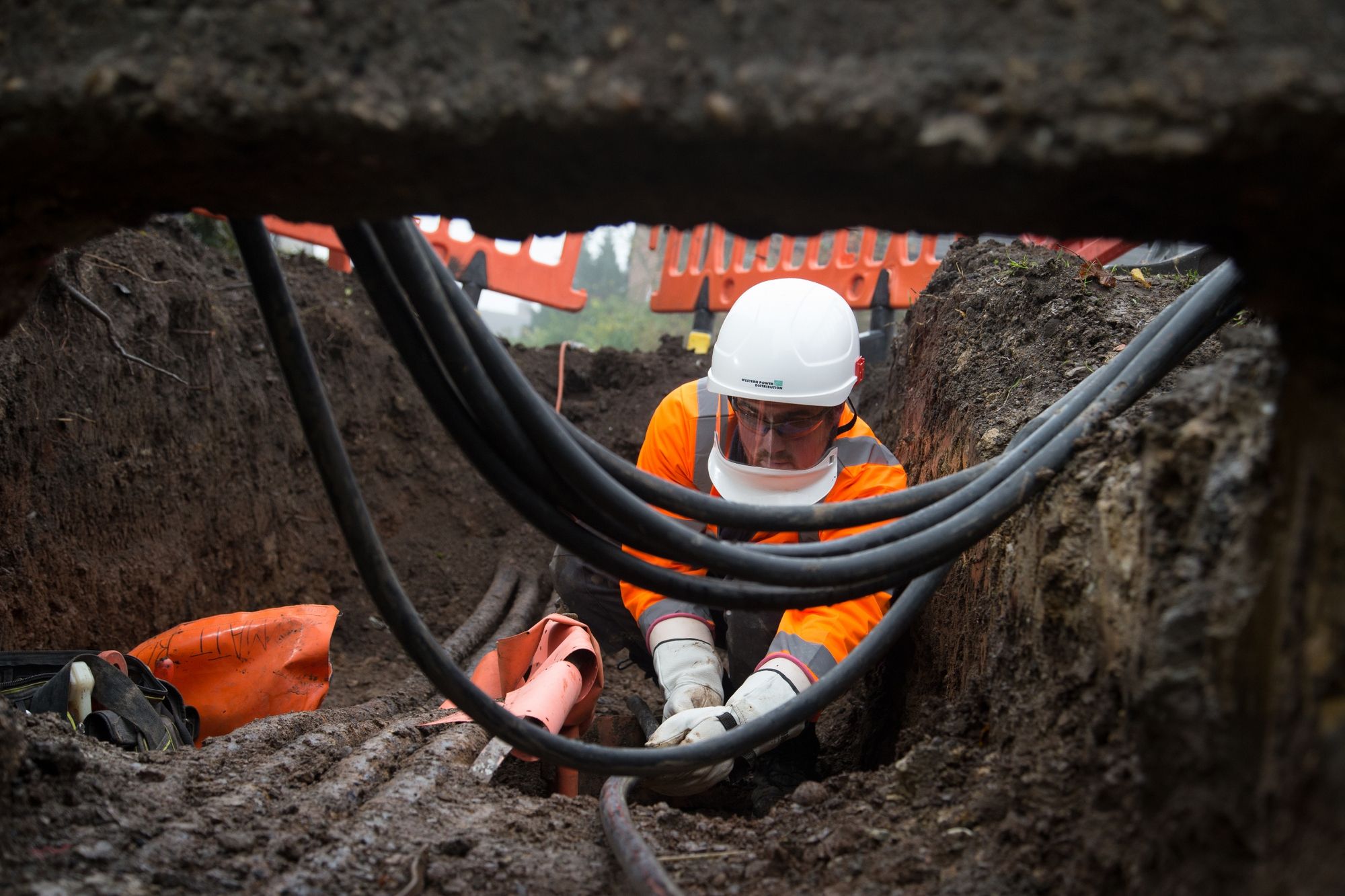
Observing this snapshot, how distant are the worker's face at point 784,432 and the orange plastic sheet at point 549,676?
80 centimetres

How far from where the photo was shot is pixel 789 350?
280 cm

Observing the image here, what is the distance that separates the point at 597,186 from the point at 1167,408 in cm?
86

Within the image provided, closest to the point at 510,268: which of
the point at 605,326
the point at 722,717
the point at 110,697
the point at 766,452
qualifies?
the point at 766,452

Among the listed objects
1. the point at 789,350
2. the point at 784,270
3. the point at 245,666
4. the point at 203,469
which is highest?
the point at 784,270

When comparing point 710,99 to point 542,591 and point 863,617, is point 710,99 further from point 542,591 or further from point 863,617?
point 542,591

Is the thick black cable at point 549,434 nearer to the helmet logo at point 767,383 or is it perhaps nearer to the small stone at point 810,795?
the small stone at point 810,795

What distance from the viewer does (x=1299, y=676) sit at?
0.85m

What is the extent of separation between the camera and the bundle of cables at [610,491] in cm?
134

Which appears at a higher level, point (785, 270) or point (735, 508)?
point (785, 270)

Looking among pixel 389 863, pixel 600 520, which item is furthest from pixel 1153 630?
pixel 389 863

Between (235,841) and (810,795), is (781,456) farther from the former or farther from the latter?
(235,841)

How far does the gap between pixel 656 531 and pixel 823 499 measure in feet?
4.87

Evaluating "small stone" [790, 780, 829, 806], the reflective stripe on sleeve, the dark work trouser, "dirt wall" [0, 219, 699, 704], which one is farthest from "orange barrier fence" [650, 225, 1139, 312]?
"small stone" [790, 780, 829, 806]

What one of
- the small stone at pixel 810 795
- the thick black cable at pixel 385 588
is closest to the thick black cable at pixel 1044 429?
the thick black cable at pixel 385 588
